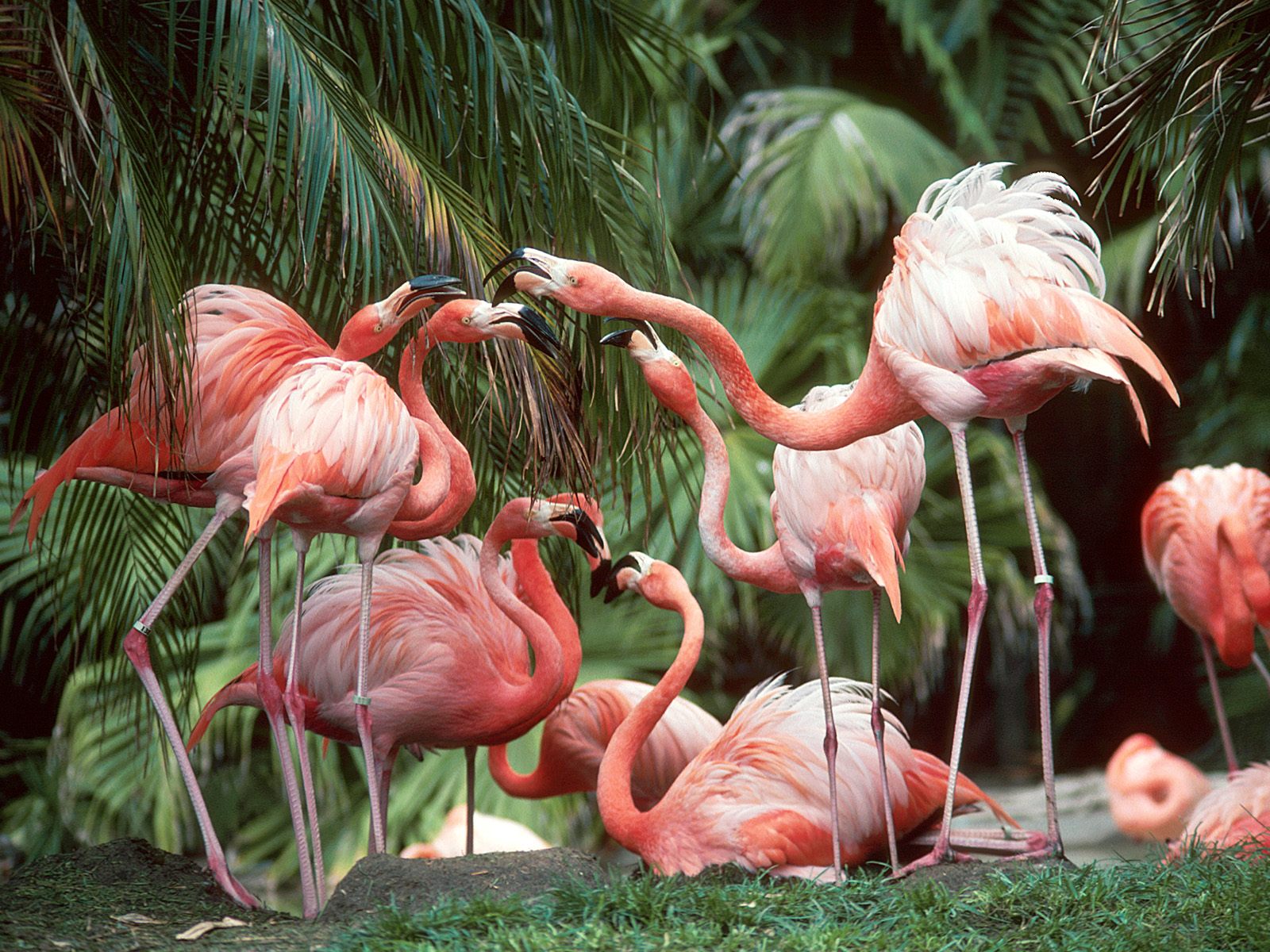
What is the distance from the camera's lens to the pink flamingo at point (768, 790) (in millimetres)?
3596

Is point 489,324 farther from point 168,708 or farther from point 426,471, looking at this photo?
point 168,708

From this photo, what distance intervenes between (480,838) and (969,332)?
311 centimetres

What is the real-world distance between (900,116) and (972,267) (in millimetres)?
4484

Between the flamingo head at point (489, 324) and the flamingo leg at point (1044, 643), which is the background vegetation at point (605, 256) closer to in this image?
the flamingo head at point (489, 324)

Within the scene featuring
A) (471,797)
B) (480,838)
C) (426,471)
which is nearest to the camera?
(426,471)

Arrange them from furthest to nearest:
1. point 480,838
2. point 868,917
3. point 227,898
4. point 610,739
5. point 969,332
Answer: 1. point 480,838
2. point 610,739
3. point 227,898
4. point 969,332
5. point 868,917

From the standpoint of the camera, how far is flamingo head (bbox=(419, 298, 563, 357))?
11.1 ft

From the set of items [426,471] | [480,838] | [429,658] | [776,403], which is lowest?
[480,838]

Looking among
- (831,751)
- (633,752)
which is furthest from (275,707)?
(831,751)

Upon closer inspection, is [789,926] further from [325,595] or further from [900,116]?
[900,116]

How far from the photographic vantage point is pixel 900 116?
748cm

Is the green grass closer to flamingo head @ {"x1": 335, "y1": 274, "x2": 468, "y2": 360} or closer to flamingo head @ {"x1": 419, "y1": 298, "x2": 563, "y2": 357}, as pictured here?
flamingo head @ {"x1": 419, "y1": 298, "x2": 563, "y2": 357}

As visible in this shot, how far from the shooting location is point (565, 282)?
3.37 metres

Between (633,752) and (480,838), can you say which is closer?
(633,752)
